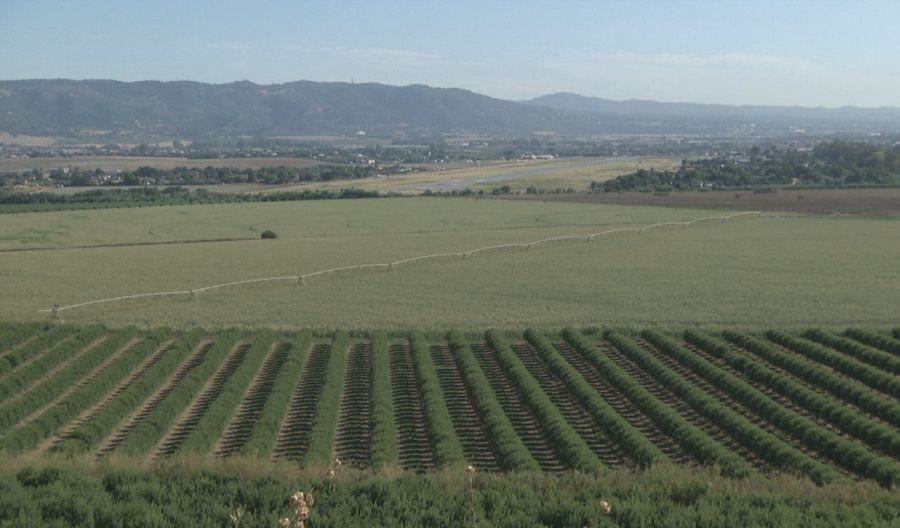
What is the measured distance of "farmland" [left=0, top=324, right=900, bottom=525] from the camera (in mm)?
15312

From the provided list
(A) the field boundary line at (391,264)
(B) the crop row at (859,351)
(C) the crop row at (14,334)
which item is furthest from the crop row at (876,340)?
(C) the crop row at (14,334)

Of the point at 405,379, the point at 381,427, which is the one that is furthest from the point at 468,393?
the point at 381,427

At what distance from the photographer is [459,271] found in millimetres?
41812

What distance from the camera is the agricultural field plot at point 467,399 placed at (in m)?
16.2

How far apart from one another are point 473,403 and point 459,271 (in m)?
21.9

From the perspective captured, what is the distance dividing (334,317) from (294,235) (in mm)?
31335

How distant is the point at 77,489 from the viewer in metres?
10.6

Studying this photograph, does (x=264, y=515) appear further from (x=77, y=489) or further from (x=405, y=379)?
(x=405, y=379)

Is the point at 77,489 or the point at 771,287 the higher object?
the point at 77,489

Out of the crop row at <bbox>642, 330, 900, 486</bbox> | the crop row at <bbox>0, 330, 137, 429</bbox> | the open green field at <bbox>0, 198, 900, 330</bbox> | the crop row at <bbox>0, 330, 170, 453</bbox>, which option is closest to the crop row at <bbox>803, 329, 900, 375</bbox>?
the open green field at <bbox>0, 198, 900, 330</bbox>

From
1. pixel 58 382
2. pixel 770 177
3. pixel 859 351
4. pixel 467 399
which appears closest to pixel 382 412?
pixel 467 399

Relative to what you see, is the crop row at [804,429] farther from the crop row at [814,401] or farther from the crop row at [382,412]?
the crop row at [382,412]

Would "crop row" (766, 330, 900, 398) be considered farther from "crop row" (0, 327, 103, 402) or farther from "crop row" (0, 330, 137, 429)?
"crop row" (0, 327, 103, 402)

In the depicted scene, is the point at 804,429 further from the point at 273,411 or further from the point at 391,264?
the point at 391,264
